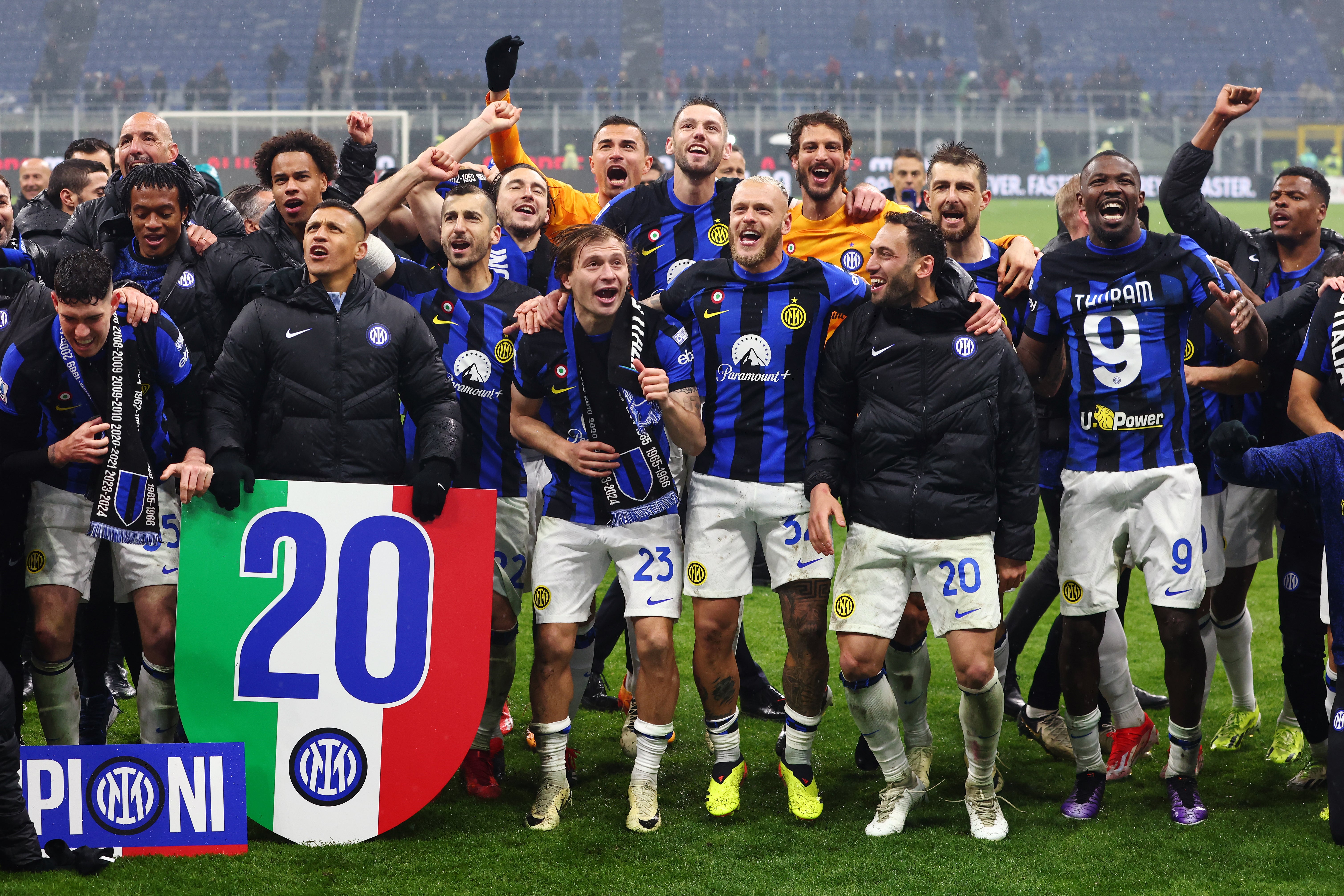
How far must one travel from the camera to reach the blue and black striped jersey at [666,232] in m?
5.19

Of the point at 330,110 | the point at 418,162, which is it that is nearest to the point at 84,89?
the point at 330,110

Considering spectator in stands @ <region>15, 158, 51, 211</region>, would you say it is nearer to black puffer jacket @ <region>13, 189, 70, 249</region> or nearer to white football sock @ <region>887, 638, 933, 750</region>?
black puffer jacket @ <region>13, 189, 70, 249</region>

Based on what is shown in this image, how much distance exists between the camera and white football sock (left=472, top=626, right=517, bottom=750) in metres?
4.75

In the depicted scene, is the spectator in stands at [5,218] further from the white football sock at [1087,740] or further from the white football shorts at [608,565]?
the white football sock at [1087,740]

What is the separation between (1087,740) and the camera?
4.48 m

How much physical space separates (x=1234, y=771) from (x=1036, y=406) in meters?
1.61

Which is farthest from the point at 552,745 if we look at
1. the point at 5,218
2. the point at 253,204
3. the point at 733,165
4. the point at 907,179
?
the point at 907,179

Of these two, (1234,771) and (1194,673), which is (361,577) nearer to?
(1194,673)

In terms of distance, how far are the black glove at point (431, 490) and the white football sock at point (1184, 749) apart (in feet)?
8.42

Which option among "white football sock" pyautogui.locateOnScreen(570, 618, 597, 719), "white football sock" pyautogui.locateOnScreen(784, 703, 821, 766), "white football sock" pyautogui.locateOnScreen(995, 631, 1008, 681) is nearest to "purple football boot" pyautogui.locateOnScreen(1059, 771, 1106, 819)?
"white football sock" pyautogui.locateOnScreen(995, 631, 1008, 681)

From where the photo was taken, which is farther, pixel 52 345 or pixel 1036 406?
pixel 1036 406

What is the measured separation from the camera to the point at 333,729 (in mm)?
4129

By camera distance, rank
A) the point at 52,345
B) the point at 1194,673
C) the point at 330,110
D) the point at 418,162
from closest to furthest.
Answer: the point at 52,345 → the point at 1194,673 → the point at 418,162 → the point at 330,110

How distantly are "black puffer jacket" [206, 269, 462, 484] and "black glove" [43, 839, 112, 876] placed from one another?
4.01ft
